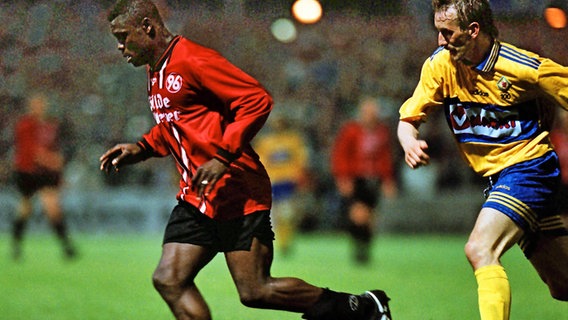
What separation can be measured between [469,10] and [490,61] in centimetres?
30

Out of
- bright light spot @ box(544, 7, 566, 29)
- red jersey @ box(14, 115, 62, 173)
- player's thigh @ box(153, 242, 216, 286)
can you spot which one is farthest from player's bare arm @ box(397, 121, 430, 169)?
bright light spot @ box(544, 7, 566, 29)

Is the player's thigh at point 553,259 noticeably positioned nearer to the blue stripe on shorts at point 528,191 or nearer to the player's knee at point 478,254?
the blue stripe on shorts at point 528,191

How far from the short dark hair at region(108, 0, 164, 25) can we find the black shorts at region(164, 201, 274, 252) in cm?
101

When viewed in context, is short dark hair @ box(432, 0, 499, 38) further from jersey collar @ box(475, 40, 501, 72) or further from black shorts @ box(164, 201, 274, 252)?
black shorts @ box(164, 201, 274, 252)

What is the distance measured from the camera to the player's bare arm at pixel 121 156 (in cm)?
561

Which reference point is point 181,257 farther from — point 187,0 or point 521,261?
point 187,0

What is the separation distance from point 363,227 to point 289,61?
9.10 m

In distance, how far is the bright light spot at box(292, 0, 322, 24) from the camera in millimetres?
19641

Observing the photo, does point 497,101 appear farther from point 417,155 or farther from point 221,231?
point 221,231

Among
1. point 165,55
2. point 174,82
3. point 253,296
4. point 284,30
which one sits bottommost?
point 284,30

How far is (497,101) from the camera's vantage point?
16.9 feet

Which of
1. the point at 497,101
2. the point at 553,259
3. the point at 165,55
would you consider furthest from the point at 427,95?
the point at 165,55

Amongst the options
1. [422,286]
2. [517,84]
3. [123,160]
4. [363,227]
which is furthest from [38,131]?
[517,84]

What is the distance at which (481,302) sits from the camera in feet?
15.3
